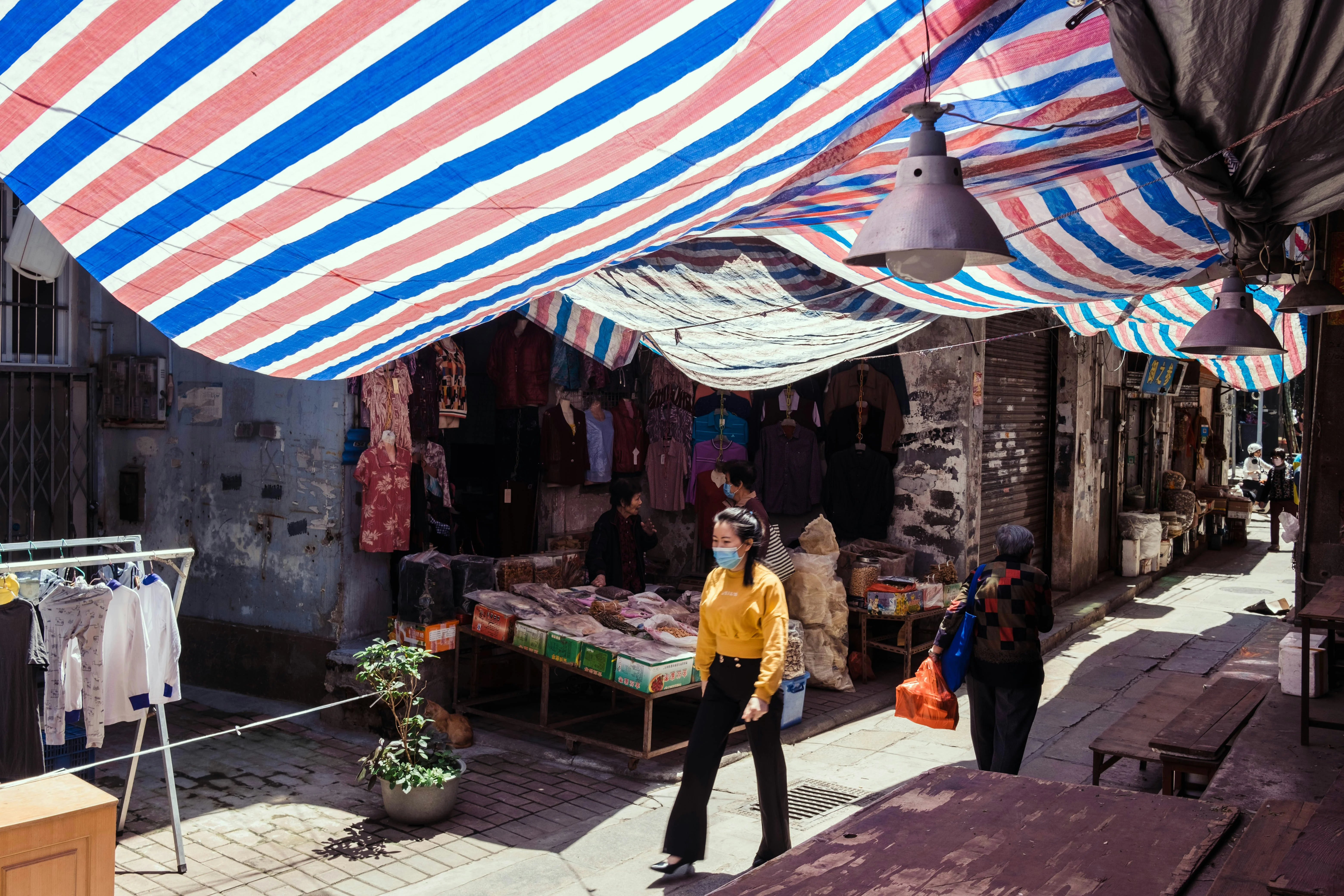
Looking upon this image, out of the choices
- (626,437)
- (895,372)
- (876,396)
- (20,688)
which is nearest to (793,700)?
(626,437)

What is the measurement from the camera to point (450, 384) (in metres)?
9.06

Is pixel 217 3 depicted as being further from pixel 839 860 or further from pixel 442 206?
pixel 839 860

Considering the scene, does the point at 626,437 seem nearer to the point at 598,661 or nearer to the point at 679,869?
the point at 598,661

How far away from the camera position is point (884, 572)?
34.7ft

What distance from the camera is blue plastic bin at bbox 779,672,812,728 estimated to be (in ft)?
26.7

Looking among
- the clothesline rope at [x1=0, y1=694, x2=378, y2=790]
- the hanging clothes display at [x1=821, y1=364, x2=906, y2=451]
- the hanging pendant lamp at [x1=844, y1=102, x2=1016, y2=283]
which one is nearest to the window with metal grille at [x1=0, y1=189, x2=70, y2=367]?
the clothesline rope at [x1=0, y1=694, x2=378, y2=790]

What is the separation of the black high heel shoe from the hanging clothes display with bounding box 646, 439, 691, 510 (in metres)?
6.07

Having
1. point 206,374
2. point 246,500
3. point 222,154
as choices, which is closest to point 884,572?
point 246,500

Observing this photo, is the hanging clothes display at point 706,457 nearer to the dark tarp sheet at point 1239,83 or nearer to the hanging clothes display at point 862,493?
the hanging clothes display at point 862,493

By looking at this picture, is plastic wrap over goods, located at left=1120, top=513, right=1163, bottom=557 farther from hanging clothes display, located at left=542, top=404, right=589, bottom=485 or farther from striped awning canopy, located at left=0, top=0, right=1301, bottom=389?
striped awning canopy, located at left=0, top=0, right=1301, bottom=389

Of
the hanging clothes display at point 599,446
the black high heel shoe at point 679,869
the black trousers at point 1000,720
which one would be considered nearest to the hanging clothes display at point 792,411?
the hanging clothes display at point 599,446

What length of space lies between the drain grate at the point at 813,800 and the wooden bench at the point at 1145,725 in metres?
1.61

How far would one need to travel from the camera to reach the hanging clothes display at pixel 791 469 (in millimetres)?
11539

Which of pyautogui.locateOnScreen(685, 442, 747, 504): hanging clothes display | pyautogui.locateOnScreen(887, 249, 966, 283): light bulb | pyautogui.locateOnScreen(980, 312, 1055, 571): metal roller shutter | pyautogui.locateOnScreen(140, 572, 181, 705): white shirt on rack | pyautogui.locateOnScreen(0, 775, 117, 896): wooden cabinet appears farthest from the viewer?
pyautogui.locateOnScreen(980, 312, 1055, 571): metal roller shutter
